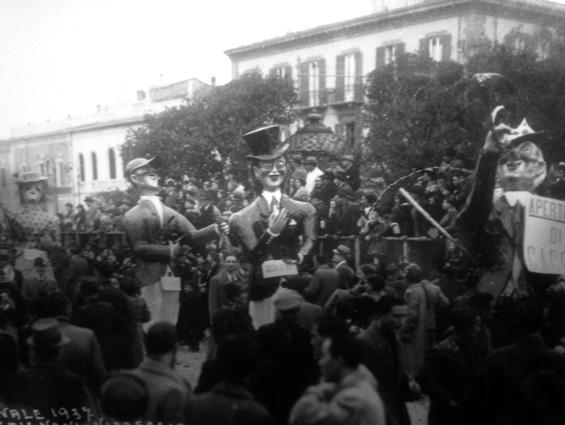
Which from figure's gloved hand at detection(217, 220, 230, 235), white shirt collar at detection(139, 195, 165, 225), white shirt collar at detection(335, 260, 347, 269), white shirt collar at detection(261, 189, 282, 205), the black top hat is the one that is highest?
the black top hat

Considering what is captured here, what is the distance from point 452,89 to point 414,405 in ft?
9.37

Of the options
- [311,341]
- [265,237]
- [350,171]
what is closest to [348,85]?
[350,171]

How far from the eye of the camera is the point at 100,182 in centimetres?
837

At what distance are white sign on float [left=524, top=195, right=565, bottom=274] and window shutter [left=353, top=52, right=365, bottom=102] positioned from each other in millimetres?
4187

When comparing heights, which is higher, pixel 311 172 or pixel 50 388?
pixel 311 172

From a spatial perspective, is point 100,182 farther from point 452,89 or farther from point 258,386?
point 258,386

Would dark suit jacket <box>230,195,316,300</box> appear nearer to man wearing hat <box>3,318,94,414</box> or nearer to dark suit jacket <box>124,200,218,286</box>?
dark suit jacket <box>124,200,218,286</box>

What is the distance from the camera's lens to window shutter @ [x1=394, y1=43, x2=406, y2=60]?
30.2 ft

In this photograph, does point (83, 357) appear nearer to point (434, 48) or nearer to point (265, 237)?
point (265, 237)

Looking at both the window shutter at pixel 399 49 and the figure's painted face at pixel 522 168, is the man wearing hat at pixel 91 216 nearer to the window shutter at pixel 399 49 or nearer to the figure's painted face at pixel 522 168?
the window shutter at pixel 399 49

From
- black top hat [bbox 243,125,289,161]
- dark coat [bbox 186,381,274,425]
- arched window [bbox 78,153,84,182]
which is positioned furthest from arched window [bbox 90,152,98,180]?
dark coat [bbox 186,381,274,425]

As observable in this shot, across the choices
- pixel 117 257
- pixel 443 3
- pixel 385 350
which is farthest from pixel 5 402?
pixel 443 3

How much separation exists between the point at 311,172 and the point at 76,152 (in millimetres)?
2599

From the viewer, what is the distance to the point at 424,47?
8727mm
